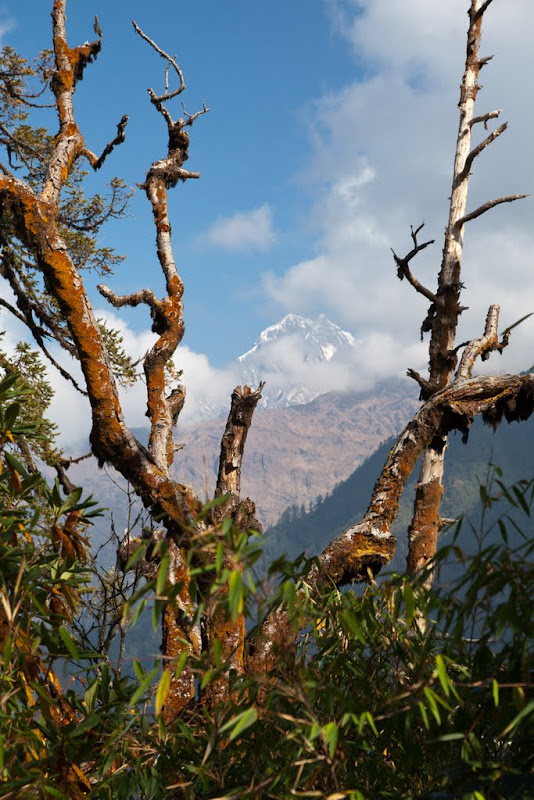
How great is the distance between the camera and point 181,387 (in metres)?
8.46

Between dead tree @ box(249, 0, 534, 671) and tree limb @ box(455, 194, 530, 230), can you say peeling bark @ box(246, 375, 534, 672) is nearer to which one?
dead tree @ box(249, 0, 534, 671)

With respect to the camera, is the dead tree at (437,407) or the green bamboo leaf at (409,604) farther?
the dead tree at (437,407)

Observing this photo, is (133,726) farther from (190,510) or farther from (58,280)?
(58,280)

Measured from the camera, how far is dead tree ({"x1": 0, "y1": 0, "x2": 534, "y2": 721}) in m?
5.52

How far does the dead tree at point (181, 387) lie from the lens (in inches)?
217

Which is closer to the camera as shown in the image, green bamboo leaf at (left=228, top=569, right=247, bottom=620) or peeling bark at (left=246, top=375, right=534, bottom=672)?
green bamboo leaf at (left=228, top=569, right=247, bottom=620)

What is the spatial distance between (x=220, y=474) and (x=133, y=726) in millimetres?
4558

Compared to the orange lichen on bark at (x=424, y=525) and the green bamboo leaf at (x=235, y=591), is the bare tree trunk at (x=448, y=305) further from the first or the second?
the green bamboo leaf at (x=235, y=591)

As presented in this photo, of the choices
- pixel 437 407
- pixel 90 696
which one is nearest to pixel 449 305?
pixel 437 407

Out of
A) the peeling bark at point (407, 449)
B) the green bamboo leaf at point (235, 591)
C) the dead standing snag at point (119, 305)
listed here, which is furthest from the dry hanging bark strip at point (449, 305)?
the green bamboo leaf at point (235, 591)

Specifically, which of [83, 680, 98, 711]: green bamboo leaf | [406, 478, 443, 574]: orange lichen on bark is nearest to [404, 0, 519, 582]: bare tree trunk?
[406, 478, 443, 574]: orange lichen on bark

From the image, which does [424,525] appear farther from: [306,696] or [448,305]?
[306,696]

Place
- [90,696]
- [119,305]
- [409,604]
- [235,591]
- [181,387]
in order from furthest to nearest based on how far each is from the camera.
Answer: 1. [181,387]
2. [119,305]
3. [90,696]
4. [409,604]
5. [235,591]

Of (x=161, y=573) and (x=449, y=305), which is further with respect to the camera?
(x=449, y=305)
